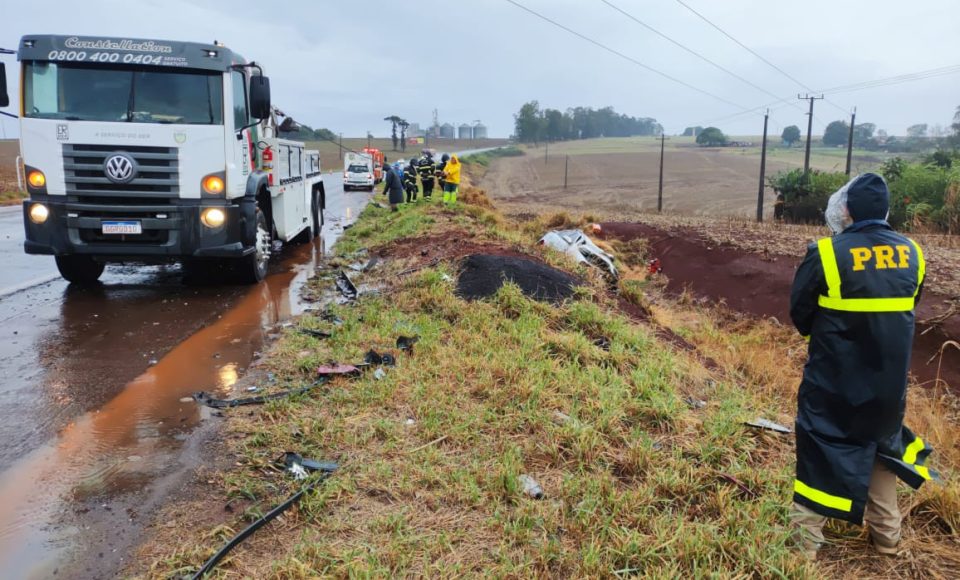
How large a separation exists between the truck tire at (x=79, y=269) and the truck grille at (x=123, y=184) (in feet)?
4.52

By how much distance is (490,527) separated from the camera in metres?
3.12

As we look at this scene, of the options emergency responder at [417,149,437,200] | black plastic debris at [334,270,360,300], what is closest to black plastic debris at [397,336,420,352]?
black plastic debris at [334,270,360,300]

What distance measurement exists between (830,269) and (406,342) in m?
3.80

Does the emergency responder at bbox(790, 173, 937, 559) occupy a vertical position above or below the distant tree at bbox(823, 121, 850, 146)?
below

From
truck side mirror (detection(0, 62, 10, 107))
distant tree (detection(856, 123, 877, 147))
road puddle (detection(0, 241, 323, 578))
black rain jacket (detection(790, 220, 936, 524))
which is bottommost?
road puddle (detection(0, 241, 323, 578))

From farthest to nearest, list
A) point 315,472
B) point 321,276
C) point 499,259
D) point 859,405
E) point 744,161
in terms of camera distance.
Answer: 1. point 744,161
2. point 321,276
3. point 499,259
4. point 315,472
5. point 859,405

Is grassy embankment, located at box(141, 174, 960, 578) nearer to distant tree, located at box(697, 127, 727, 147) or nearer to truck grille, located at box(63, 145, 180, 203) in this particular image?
truck grille, located at box(63, 145, 180, 203)

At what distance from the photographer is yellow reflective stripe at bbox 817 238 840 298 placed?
9.26 ft

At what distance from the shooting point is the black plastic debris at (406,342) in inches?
223

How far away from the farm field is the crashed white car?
16087mm

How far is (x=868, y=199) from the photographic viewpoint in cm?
285

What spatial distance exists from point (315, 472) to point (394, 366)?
1685 mm

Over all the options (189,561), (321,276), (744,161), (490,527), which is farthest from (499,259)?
(744,161)

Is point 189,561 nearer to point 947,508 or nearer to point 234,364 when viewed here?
point 234,364
